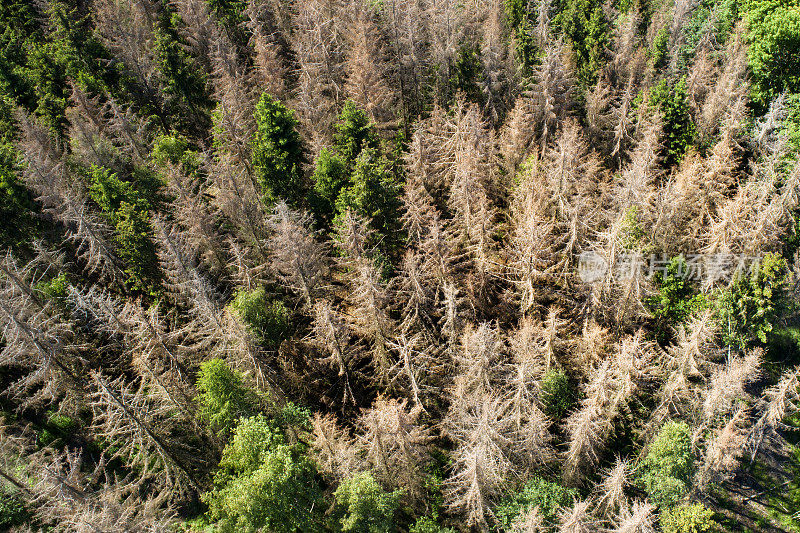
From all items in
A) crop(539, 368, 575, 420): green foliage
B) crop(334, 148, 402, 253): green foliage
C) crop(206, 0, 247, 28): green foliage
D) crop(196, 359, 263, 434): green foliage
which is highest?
crop(206, 0, 247, 28): green foliage

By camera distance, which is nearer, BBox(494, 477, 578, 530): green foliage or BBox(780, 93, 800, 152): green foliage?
BBox(494, 477, 578, 530): green foliage

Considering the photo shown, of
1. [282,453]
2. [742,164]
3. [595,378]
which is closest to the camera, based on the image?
[282,453]

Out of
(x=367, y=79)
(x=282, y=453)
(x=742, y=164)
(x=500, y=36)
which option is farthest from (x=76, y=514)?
(x=742, y=164)

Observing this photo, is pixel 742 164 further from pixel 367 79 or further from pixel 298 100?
pixel 298 100

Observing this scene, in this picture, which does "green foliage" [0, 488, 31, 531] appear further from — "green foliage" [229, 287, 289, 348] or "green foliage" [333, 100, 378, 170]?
"green foliage" [333, 100, 378, 170]

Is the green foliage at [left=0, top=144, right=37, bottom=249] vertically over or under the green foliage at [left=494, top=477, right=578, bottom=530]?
over

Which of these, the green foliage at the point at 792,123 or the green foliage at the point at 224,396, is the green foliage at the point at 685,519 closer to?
the green foliage at the point at 224,396

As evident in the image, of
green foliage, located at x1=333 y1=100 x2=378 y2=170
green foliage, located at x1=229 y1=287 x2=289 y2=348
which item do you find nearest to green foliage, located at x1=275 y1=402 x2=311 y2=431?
green foliage, located at x1=229 y1=287 x2=289 y2=348
